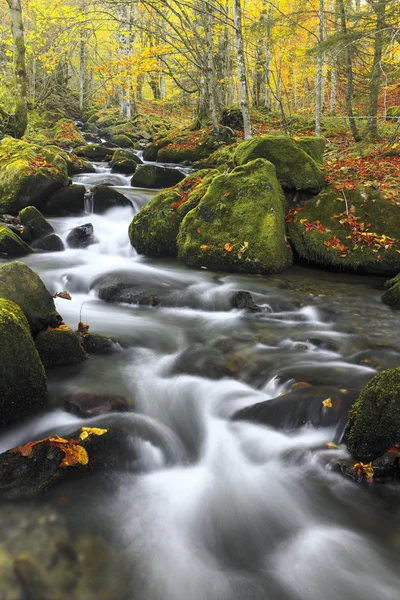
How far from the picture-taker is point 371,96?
12.0m

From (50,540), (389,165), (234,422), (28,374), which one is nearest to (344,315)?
(234,422)

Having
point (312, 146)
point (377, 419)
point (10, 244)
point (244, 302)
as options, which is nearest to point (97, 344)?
point (244, 302)

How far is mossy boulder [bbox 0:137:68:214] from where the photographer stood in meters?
9.65

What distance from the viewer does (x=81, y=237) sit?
9.34 metres

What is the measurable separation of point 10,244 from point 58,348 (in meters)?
4.59

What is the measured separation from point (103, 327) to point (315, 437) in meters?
3.18

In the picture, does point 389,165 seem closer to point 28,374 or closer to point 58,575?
point 28,374

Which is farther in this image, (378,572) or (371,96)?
(371,96)

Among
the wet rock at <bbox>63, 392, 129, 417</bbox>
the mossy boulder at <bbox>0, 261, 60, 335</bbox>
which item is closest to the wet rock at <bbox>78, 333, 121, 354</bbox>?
the mossy boulder at <bbox>0, 261, 60, 335</bbox>

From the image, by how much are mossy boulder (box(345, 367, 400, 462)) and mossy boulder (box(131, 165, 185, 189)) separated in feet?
36.1

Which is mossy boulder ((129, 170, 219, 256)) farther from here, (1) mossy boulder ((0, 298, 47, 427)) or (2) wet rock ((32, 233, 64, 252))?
(1) mossy boulder ((0, 298, 47, 427))

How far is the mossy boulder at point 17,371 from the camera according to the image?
3.23 m

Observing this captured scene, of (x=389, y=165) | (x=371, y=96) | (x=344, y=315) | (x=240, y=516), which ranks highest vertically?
(x=371, y=96)

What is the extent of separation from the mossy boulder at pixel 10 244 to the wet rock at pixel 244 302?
4.47 metres
